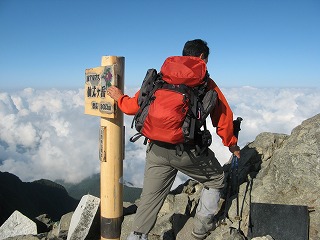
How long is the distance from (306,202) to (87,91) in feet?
16.4

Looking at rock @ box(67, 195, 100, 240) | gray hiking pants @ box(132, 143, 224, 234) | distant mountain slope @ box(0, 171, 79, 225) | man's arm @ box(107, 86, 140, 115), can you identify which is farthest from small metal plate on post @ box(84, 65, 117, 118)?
distant mountain slope @ box(0, 171, 79, 225)

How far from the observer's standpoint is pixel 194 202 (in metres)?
7.11

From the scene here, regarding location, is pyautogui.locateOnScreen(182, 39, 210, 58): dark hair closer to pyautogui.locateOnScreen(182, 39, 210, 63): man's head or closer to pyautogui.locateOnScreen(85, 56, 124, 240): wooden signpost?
pyautogui.locateOnScreen(182, 39, 210, 63): man's head

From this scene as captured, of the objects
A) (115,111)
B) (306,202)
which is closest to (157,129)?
(115,111)

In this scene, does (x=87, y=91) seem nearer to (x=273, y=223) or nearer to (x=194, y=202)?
(x=194, y=202)

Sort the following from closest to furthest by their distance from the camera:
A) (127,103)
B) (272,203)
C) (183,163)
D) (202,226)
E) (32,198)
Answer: (183,163)
(127,103)
(202,226)
(272,203)
(32,198)

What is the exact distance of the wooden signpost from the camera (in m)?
5.79

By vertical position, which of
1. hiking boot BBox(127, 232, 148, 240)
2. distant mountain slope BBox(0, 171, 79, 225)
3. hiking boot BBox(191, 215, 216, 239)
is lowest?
distant mountain slope BBox(0, 171, 79, 225)

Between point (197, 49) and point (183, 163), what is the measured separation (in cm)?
181

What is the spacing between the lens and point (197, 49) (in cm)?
456

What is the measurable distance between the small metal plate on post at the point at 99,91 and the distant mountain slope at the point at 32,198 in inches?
3185

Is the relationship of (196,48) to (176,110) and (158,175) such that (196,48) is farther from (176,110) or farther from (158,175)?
(158,175)

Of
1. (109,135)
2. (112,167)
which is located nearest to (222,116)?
(109,135)

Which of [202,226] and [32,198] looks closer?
[202,226]
